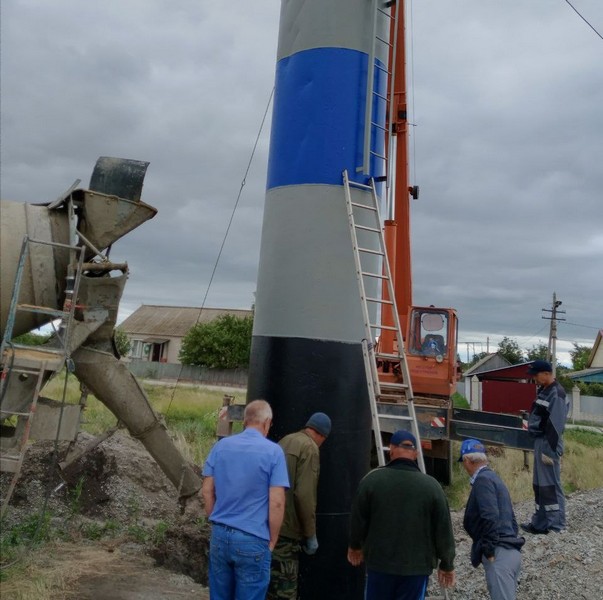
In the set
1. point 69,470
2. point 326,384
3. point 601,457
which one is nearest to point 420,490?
point 326,384

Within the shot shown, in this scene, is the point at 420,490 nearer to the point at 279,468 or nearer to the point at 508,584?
the point at 279,468

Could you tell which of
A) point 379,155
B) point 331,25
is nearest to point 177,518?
point 379,155

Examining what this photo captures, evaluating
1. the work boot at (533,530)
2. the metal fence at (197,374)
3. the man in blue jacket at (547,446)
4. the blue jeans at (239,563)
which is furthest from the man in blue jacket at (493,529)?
the metal fence at (197,374)

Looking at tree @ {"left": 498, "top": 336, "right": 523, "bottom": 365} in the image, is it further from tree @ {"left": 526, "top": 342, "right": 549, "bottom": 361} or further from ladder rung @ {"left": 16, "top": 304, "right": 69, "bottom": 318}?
ladder rung @ {"left": 16, "top": 304, "right": 69, "bottom": 318}

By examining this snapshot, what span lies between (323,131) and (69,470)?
6311 millimetres

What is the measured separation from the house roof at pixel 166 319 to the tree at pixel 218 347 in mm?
11265

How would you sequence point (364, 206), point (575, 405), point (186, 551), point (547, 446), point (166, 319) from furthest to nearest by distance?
point (166, 319) → point (575, 405) → point (547, 446) → point (186, 551) → point (364, 206)

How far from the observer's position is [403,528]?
4391mm

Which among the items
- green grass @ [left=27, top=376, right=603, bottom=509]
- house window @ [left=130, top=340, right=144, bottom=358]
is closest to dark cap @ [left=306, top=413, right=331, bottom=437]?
green grass @ [left=27, top=376, right=603, bottom=509]

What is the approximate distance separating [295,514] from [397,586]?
1.05 metres

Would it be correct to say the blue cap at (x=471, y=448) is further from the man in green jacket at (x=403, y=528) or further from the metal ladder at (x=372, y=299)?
the man in green jacket at (x=403, y=528)

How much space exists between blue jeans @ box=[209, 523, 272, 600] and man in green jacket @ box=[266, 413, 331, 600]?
827mm

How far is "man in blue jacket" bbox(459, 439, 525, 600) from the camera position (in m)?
5.09

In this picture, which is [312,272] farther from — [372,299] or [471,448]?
[471,448]
